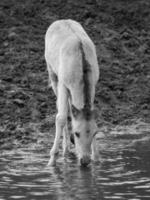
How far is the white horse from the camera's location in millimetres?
9289

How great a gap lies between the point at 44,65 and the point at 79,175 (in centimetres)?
528

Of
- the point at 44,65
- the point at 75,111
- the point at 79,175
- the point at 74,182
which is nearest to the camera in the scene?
the point at 74,182

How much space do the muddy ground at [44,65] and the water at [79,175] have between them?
35.1 inches

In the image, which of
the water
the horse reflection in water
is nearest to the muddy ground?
the water

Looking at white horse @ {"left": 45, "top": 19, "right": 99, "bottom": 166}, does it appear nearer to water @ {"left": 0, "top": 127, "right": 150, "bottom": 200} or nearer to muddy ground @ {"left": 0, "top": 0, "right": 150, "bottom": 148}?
water @ {"left": 0, "top": 127, "right": 150, "bottom": 200}

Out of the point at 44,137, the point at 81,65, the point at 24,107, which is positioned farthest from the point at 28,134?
the point at 81,65

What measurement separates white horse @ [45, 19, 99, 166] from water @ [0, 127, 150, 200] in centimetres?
28

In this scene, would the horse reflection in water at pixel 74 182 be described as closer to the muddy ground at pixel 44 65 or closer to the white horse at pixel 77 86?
the white horse at pixel 77 86

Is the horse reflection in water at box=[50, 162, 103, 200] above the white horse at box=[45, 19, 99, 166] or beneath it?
beneath

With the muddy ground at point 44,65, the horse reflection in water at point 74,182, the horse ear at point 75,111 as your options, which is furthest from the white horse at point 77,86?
the muddy ground at point 44,65

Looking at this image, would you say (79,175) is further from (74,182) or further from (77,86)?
(77,86)

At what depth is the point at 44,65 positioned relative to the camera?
14117mm

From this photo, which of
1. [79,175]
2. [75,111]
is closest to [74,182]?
[79,175]

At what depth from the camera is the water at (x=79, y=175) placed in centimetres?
819
